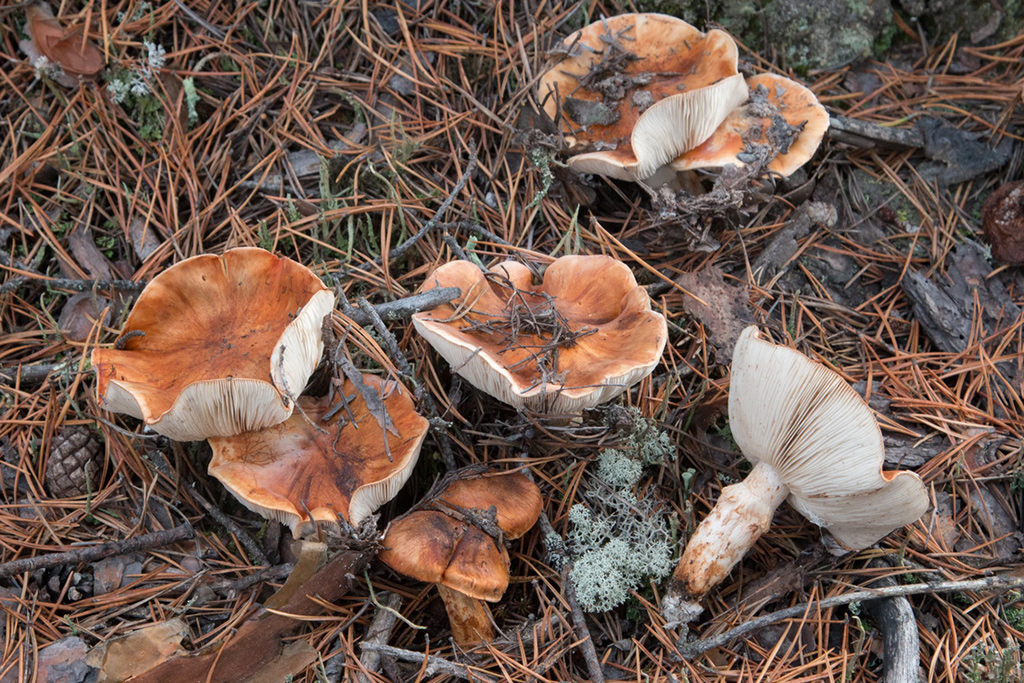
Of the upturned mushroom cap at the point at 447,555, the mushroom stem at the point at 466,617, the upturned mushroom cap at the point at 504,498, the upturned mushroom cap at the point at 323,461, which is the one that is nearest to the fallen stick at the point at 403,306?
the upturned mushroom cap at the point at 323,461

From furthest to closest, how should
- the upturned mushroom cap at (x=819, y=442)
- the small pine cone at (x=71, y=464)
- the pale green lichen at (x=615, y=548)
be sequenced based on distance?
the small pine cone at (x=71, y=464) → the pale green lichen at (x=615, y=548) → the upturned mushroom cap at (x=819, y=442)

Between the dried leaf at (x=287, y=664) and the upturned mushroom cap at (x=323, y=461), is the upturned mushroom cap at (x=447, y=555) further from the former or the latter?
the dried leaf at (x=287, y=664)

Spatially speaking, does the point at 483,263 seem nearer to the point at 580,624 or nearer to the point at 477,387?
the point at 477,387

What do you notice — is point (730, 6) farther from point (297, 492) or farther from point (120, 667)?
point (120, 667)

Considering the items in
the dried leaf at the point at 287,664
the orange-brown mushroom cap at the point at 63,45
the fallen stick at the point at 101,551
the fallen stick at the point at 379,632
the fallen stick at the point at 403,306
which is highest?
the orange-brown mushroom cap at the point at 63,45

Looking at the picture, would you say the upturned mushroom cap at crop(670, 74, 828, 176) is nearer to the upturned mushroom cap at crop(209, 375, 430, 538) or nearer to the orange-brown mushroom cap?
the upturned mushroom cap at crop(209, 375, 430, 538)

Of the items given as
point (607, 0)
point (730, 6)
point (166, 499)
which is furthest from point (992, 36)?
point (166, 499)

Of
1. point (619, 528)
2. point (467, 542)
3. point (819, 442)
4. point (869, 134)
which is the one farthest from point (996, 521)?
point (467, 542)
